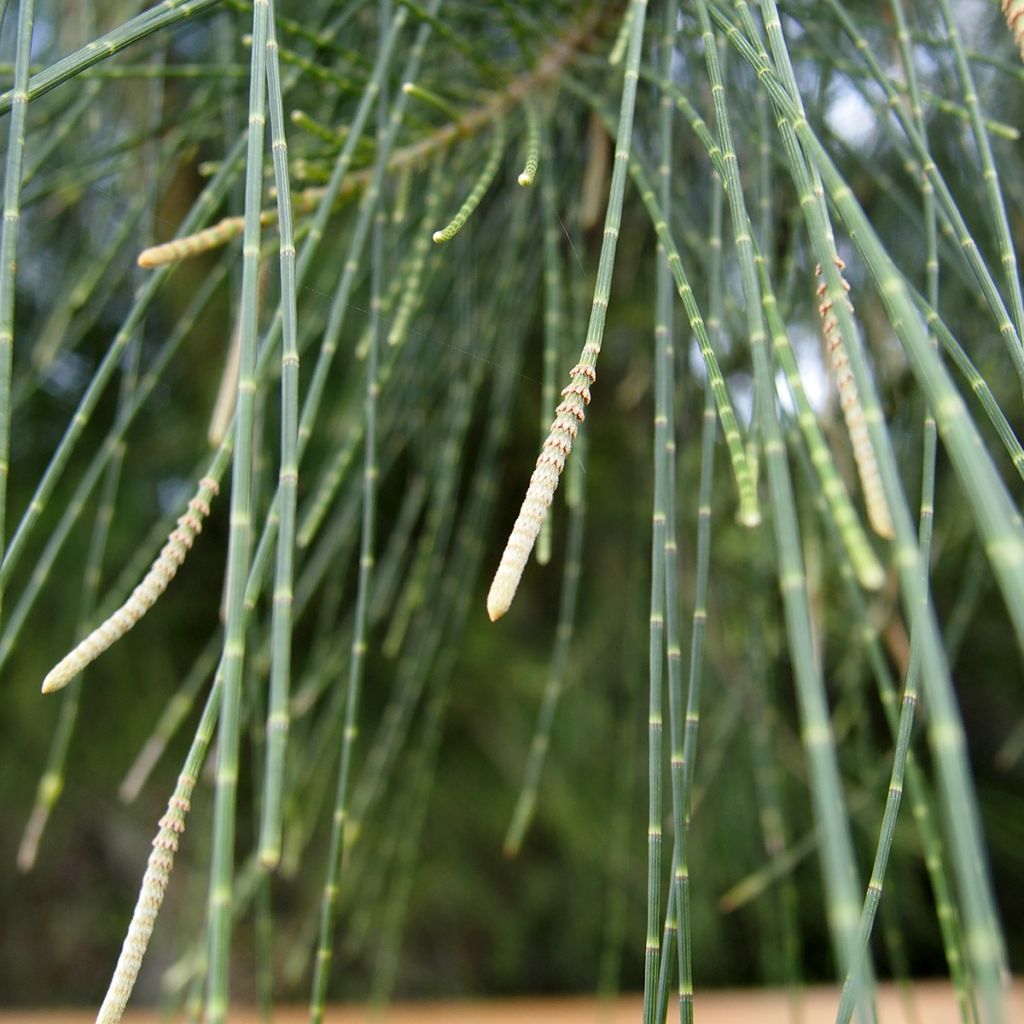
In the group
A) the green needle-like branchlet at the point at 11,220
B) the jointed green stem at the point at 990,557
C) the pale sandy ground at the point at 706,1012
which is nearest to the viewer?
the jointed green stem at the point at 990,557

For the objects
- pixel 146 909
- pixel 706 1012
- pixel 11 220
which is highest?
pixel 11 220

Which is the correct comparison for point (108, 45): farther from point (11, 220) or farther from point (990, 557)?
point (990, 557)

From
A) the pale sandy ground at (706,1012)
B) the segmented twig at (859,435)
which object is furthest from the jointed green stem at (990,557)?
the pale sandy ground at (706,1012)

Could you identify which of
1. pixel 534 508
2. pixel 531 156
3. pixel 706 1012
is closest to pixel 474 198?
pixel 531 156

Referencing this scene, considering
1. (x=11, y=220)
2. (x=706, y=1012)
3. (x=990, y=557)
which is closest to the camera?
(x=990, y=557)

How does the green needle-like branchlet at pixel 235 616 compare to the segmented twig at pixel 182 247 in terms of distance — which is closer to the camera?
the green needle-like branchlet at pixel 235 616

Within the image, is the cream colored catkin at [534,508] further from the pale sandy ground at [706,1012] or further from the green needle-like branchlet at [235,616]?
the pale sandy ground at [706,1012]

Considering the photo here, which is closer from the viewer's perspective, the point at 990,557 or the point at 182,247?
the point at 990,557

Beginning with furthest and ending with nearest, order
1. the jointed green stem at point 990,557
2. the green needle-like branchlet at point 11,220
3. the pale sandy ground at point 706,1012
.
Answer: the pale sandy ground at point 706,1012, the green needle-like branchlet at point 11,220, the jointed green stem at point 990,557
